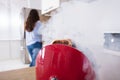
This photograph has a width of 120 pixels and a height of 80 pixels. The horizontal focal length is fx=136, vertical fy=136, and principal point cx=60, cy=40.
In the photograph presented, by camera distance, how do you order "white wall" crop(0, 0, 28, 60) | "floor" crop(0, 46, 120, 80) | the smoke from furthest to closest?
1. "white wall" crop(0, 0, 28, 60)
2. the smoke
3. "floor" crop(0, 46, 120, 80)

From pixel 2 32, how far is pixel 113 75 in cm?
297

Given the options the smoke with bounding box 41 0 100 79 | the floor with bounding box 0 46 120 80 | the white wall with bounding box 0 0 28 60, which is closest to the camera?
the floor with bounding box 0 46 120 80

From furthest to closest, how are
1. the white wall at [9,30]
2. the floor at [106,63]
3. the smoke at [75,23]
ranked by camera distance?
the white wall at [9,30]
the smoke at [75,23]
the floor at [106,63]

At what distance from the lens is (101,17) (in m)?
0.50

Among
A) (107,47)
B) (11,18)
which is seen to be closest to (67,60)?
(107,47)

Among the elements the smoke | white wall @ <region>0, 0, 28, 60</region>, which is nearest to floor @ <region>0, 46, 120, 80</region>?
the smoke

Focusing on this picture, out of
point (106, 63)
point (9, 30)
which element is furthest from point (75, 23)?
point (9, 30)

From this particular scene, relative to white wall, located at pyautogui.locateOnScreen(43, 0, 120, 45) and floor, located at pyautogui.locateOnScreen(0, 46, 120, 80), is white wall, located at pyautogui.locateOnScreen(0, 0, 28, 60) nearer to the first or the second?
white wall, located at pyautogui.locateOnScreen(43, 0, 120, 45)

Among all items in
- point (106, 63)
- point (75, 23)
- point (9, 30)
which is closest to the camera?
point (106, 63)

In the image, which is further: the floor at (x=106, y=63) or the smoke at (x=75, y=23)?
the smoke at (x=75, y=23)

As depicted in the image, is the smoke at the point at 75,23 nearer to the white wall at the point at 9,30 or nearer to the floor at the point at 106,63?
the floor at the point at 106,63

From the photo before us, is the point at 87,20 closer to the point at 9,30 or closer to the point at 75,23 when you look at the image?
the point at 75,23

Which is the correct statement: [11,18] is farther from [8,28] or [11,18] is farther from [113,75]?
[113,75]

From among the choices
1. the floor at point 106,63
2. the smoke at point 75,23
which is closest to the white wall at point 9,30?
the smoke at point 75,23
